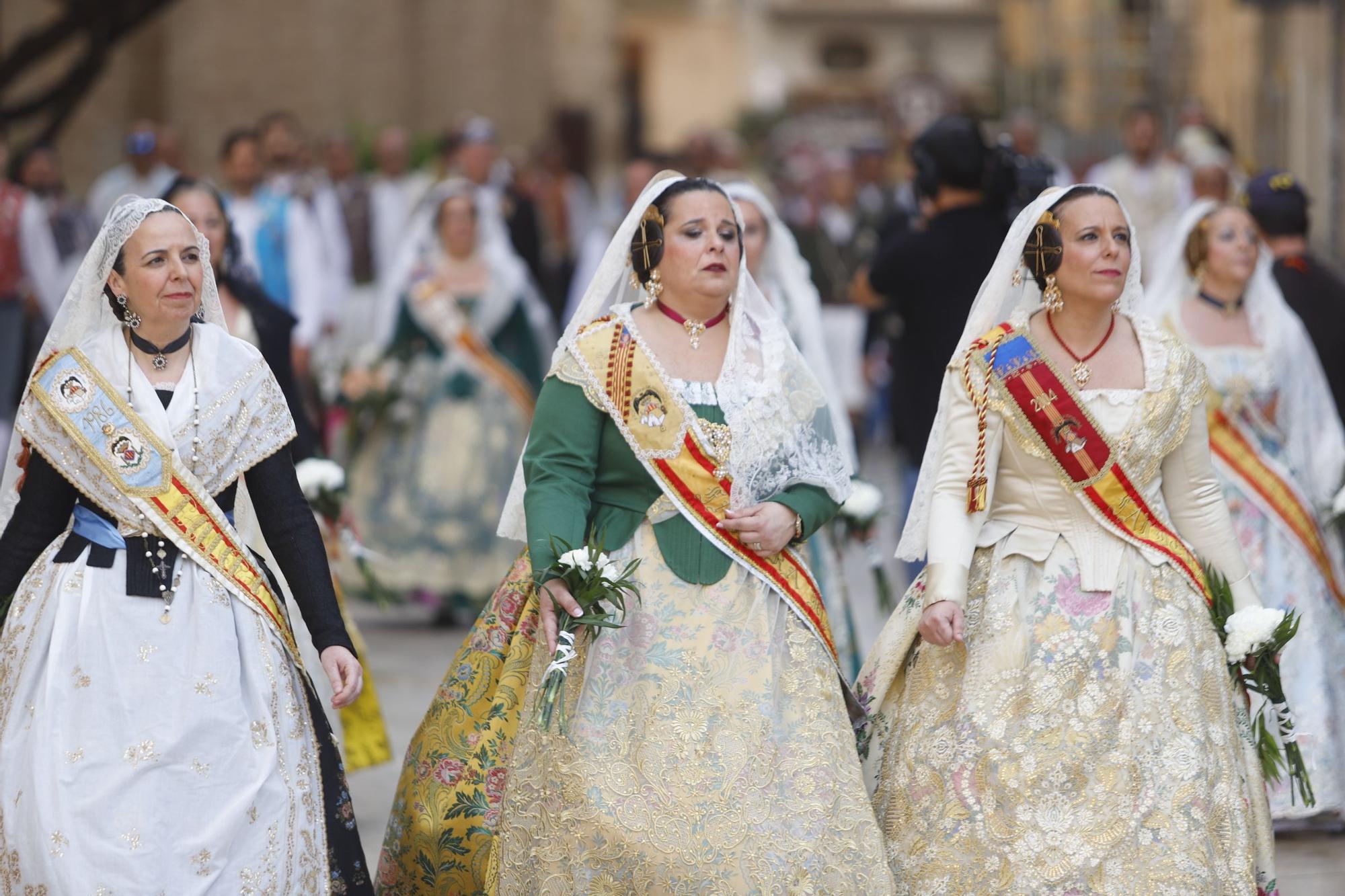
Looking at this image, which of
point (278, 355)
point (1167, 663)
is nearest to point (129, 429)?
point (278, 355)

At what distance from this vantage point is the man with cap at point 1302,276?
696 centimetres

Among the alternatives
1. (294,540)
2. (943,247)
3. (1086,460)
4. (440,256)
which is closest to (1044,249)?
(1086,460)

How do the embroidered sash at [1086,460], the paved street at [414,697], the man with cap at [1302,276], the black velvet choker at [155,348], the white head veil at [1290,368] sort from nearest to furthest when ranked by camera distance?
1. the black velvet choker at [155,348]
2. the embroidered sash at [1086,460]
3. the paved street at [414,697]
4. the white head veil at [1290,368]
5. the man with cap at [1302,276]

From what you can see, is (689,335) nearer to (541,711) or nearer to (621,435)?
(621,435)

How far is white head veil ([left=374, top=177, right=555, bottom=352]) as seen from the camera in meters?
9.54

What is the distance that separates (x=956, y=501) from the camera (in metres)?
4.84

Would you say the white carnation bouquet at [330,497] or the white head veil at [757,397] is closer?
the white head veil at [757,397]

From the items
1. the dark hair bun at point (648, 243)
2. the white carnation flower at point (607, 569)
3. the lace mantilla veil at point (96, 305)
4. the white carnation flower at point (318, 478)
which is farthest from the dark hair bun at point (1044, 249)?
the white carnation flower at point (318, 478)

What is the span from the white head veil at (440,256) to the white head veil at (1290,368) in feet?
12.5

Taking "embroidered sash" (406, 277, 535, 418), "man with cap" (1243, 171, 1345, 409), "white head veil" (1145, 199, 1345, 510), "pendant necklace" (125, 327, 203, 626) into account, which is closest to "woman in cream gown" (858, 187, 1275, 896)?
"white head veil" (1145, 199, 1345, 510)

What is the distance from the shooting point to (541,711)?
14.8 ft

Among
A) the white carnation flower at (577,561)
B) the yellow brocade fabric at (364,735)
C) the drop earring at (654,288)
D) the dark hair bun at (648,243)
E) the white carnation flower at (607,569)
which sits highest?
the dark hair bun at (648,243)

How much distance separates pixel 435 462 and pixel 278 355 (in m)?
3.27

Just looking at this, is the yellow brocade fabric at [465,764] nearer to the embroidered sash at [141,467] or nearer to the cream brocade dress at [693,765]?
the cream brocade dress at [693,765]
